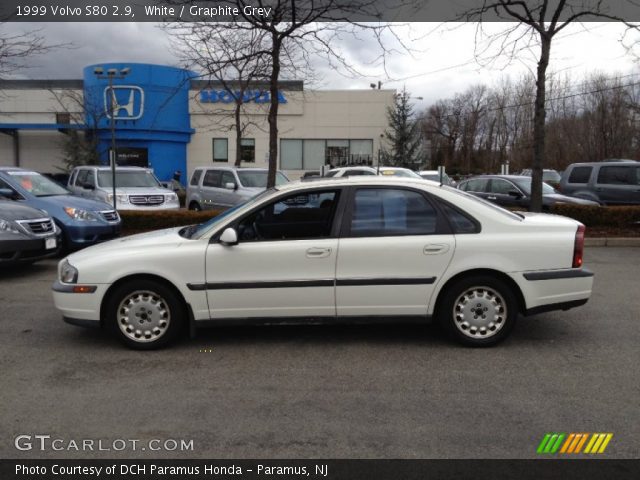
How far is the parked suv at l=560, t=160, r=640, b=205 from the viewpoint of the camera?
14.3 metres

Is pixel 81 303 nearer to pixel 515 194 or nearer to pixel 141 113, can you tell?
pixel 515 194

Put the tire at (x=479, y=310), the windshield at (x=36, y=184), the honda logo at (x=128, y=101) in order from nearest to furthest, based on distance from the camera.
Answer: the tire at (x=479, y=310) < the windshield at (x=36, y=184) < the honda logo at (x=128, y=101)

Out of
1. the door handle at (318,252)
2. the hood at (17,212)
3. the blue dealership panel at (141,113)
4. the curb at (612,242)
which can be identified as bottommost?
the curb at (612,242)

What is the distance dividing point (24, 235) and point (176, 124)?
93.0 ft

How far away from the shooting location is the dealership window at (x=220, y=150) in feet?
121

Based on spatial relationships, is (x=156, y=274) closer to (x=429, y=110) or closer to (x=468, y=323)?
(x=468, y=323)

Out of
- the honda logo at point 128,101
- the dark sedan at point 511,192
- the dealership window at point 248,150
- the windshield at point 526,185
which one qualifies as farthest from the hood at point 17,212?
the dealership window at point 248,150

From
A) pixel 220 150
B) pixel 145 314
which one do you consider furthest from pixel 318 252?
pixel 220 150

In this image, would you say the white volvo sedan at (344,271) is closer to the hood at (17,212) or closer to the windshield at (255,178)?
the hood at (17,212)

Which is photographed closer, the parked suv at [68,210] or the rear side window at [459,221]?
the rear side window at [459,221]

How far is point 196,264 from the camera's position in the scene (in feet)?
16.5

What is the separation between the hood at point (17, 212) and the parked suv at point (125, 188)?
210 inches

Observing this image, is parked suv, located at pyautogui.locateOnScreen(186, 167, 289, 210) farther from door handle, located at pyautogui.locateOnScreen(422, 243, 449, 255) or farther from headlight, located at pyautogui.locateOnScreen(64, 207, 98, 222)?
door handle, located at pyautogui.locateOnScreen(422, 243, 449, 255)

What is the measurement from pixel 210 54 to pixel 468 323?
11.3m
